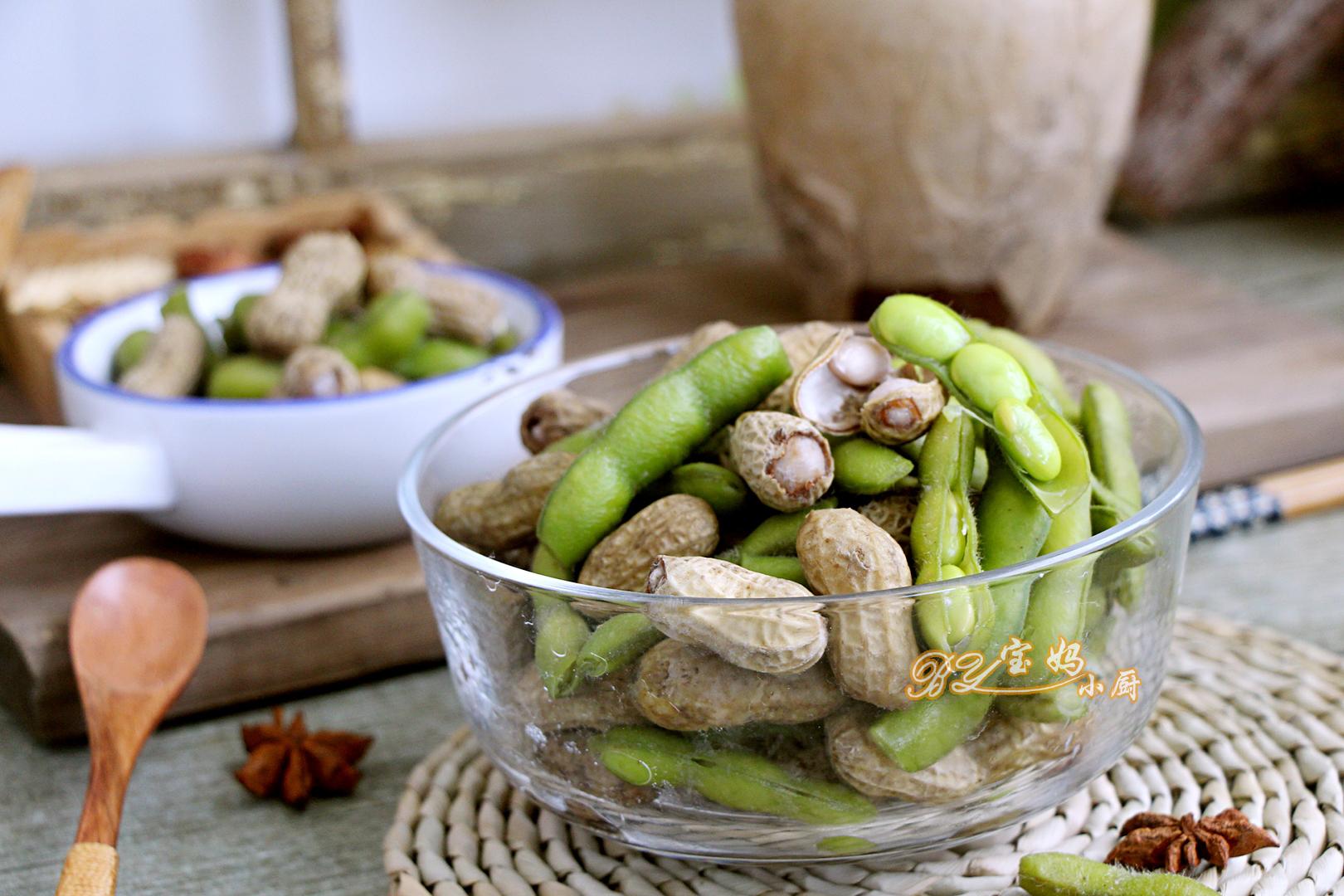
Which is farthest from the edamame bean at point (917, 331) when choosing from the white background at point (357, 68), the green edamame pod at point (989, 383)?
the white background at point (357, 68)

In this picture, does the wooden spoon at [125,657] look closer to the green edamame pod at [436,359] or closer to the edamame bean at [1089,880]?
the green edamame pod at [436,359]

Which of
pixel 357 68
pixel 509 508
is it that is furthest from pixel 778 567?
pixel 357 68

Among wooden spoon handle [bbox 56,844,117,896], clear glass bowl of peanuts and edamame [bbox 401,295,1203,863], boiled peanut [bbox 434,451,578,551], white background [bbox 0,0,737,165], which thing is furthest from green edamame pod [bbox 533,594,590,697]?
white background [bbox 0,0,737,165]

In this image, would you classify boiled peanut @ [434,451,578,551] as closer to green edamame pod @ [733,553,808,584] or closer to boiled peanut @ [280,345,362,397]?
green edamame pod @ [733,553,808,584]

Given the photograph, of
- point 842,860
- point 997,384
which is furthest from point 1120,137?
point 842,860

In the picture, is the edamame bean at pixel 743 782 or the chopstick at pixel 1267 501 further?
the chopstick at pixel 1267 501

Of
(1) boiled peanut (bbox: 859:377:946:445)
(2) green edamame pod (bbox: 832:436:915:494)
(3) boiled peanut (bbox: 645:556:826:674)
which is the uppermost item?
(1) boiled peanut (bbox: 859:377:946:445)
